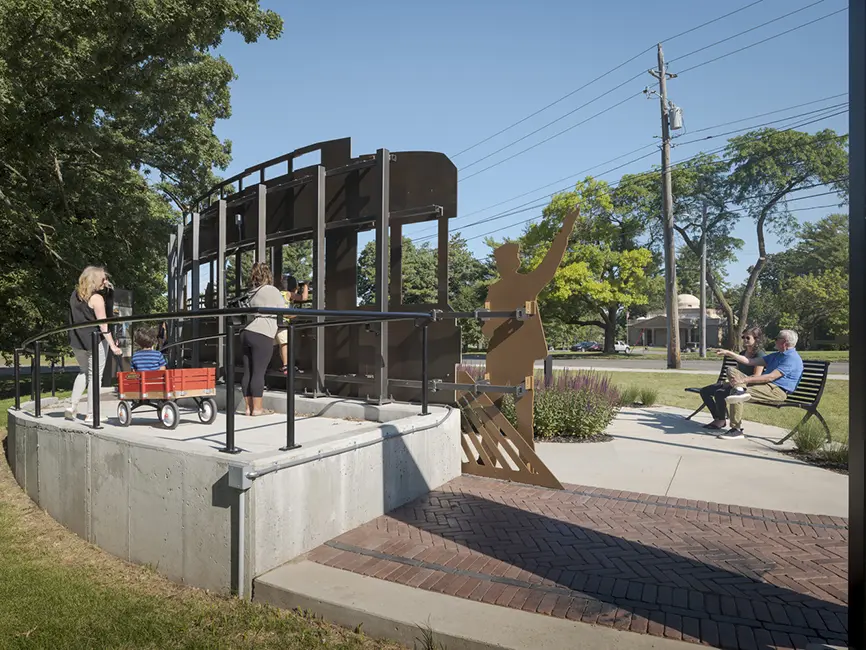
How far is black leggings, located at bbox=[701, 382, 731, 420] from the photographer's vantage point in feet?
26.8

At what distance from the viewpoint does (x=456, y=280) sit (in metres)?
56.8

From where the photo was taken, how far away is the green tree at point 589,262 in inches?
1516

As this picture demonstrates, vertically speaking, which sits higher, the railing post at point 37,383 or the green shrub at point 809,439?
the railing post at point 37,383

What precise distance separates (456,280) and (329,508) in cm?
5294

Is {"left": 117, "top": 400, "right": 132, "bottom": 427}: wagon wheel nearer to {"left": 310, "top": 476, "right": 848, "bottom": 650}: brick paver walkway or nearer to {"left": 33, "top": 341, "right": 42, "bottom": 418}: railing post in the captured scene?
{"left": 33, "top": 341, "right": 42, "bottom": 418}: railing post

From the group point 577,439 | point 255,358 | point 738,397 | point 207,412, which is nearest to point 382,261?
point 255,358

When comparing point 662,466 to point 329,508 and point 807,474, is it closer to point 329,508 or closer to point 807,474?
point 807,474

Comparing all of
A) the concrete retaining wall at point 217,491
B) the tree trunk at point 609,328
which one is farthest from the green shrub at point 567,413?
the tree trunk at point 609,328

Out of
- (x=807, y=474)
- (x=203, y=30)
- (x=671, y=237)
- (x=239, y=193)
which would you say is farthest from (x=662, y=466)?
(x=671, y=237)

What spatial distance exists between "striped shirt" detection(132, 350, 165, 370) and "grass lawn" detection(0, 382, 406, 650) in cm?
231

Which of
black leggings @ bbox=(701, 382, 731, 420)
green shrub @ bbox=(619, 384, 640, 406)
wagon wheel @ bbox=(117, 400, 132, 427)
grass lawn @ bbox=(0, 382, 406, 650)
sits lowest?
grass lawn @ bbox=(0, 382, 406, 650)

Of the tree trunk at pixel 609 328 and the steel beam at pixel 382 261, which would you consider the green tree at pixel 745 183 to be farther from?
the steel beam at pixel 382 261

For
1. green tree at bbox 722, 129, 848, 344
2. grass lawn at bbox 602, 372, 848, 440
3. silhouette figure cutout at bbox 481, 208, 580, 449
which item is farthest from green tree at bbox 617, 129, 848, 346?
silhouette figure cutout at bbox 481, 208, 580, 449

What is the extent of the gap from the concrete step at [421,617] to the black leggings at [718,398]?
5990 mm
